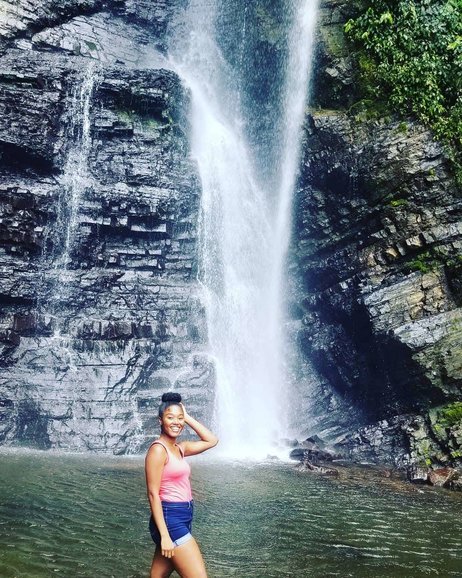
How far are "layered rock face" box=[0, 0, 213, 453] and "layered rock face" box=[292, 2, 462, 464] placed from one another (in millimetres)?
4362

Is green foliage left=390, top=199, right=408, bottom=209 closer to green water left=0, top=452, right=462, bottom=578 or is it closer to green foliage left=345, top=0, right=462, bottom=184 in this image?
green foliage left=345, top=0, right=462, bottom=184

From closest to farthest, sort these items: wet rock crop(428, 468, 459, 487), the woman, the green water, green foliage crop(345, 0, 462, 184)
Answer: the woman, the green water, wet rock crop(428, 468, 459, 487), green foliage crop(345, 0, 462, 184)

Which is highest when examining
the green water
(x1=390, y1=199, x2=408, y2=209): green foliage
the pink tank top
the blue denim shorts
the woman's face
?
(x1=390, y1=199, x2=408, y2=209): green foliage

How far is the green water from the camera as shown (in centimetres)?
600

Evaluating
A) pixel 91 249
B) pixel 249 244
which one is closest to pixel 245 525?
pixel 91 249

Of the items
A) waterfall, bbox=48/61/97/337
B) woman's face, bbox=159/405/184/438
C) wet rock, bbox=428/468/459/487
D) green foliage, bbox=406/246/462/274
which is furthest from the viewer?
waterfall, bbox=48/61/97/337

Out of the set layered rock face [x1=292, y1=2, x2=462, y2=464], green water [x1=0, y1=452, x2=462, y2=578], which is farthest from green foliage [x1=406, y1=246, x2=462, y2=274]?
green water [x1=0, y1=452, x2=462, y2=578]

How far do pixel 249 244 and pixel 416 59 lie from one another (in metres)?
8.46

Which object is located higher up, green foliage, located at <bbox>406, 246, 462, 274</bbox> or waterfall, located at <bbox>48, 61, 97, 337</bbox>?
waterfall, located at <bbox>48, 61, 97, 337</bbox>

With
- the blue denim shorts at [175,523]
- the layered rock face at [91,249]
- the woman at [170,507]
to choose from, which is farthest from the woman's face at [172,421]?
the layered rock face at [91,249]

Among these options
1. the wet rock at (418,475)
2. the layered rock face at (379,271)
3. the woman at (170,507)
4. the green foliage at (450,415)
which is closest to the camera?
the woman at (170,507)

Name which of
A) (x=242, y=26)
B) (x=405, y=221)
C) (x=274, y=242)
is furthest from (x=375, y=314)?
(x=242, y=26)

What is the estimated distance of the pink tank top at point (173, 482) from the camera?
3814 millimetres

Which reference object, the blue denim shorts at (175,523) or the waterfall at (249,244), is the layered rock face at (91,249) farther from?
the blue denim shorts at (175,523)
